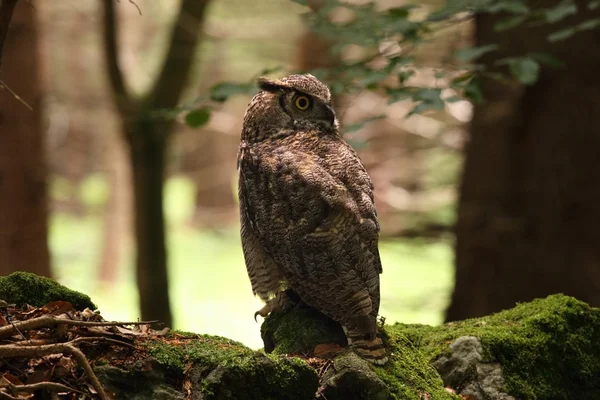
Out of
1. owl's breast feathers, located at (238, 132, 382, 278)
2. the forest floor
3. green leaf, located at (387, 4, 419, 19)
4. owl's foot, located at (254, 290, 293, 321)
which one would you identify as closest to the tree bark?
the forest floor

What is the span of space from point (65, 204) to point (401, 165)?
12045 mm

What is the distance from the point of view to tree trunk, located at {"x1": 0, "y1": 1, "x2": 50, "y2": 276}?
17.8 feet

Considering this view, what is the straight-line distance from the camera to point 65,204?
863 inches

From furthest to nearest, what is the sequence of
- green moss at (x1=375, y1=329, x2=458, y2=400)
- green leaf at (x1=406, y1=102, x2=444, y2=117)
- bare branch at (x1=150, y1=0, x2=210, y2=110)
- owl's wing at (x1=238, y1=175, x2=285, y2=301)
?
bare branch at (x1=150, y1=0, x2=210, y2=110) → green leaf at (x1=406, y1=102, x2=444, y2=117) → owl's wing at (x1=238, y1=175, x2=285, y2=301) → green moss at (x1=375, y1=329, x2=458, y2=400)

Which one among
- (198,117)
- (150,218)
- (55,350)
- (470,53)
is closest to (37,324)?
(55,350)

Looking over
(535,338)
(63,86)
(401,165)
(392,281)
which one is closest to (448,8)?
(535,338)

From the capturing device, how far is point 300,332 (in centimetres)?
316

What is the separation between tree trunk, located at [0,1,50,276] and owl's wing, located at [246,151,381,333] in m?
3.10

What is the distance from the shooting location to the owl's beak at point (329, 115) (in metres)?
3.31

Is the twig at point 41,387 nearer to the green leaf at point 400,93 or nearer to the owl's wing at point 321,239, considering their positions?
the owl's wing at point 321,239

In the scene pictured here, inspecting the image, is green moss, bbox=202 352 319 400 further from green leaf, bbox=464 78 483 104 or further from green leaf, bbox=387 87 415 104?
green leaf, bbox=464 78 483 104

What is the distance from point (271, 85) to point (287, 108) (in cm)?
14

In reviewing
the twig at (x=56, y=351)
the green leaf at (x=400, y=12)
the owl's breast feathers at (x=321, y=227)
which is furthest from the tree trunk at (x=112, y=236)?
the twig at (x=56, y=351)

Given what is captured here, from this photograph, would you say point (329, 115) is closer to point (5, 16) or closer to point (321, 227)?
point (321, 227)
